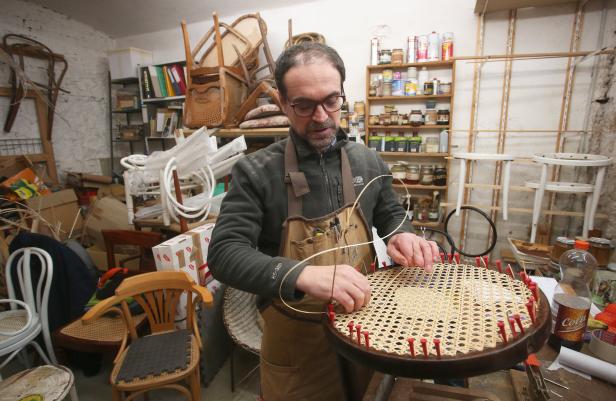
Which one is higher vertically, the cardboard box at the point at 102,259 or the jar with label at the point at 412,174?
the jar with label at the point at 412,174

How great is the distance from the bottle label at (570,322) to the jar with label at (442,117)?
2.56 m

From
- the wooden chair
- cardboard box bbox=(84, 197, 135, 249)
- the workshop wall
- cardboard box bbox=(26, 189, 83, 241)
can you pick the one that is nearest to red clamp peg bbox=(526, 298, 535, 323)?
the wooden chair

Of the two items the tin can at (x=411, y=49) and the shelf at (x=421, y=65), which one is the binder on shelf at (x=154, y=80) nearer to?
the shelf at (x=421, y=65)

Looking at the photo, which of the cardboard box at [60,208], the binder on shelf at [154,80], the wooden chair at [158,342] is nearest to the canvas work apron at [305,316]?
the wooden chair at [158,342]

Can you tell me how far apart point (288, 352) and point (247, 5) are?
393 cm

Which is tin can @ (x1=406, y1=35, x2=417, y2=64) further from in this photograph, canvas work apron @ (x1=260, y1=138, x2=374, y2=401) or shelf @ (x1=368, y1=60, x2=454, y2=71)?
canvas work apron @ (x1=260, y1=138, x2=374, y2=401)

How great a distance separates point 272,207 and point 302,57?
0.42 metres

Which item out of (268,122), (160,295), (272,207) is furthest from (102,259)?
(272,207)

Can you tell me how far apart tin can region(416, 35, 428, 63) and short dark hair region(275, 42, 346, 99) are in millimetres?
2681

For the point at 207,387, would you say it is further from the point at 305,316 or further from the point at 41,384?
the point at 305,316

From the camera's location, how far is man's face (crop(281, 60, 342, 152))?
0.83 m

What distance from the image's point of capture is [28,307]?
5.82 feet

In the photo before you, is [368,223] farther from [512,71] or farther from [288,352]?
[512,71]

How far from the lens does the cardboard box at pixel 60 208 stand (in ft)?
10.9
